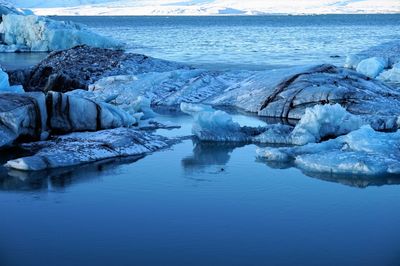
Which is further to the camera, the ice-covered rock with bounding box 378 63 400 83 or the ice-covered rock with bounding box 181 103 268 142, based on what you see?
the ice-covered rock with bounding box 378 63 400 83

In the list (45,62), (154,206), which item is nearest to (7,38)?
(45,62)

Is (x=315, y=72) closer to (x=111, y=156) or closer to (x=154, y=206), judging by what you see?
(x=111, y=156)

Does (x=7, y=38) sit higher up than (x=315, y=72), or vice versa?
(x=315, y=72)

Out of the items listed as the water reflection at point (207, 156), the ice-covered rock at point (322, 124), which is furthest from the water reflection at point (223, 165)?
the ice-covered rock at point (322, 124)

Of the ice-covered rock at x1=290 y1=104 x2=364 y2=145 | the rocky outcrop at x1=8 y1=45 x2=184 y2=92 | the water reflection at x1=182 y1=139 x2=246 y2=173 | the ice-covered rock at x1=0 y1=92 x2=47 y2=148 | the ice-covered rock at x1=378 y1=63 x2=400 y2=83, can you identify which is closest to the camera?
the water reflection at x1=182 y1=139 x2=246 y2=173

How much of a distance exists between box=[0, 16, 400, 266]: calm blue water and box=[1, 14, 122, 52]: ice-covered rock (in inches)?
975

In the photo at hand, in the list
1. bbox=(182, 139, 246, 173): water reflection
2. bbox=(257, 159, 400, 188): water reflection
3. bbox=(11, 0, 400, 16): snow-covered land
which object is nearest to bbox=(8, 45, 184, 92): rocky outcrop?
bbox=(182, 139, 246, 173): water reflection

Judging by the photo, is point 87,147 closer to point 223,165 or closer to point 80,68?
point 223,165

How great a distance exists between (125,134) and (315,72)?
4.53 m

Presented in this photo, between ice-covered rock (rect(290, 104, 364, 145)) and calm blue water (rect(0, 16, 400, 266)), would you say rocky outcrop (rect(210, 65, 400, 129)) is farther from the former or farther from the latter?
calm blue water (rect(0, 16, 400, 266))

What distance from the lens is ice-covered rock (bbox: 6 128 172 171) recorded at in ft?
23.5

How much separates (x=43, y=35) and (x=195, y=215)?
27.8m

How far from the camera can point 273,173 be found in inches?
274

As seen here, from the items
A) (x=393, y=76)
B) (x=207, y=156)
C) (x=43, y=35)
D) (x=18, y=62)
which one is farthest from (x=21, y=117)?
(x=43, y=35)
